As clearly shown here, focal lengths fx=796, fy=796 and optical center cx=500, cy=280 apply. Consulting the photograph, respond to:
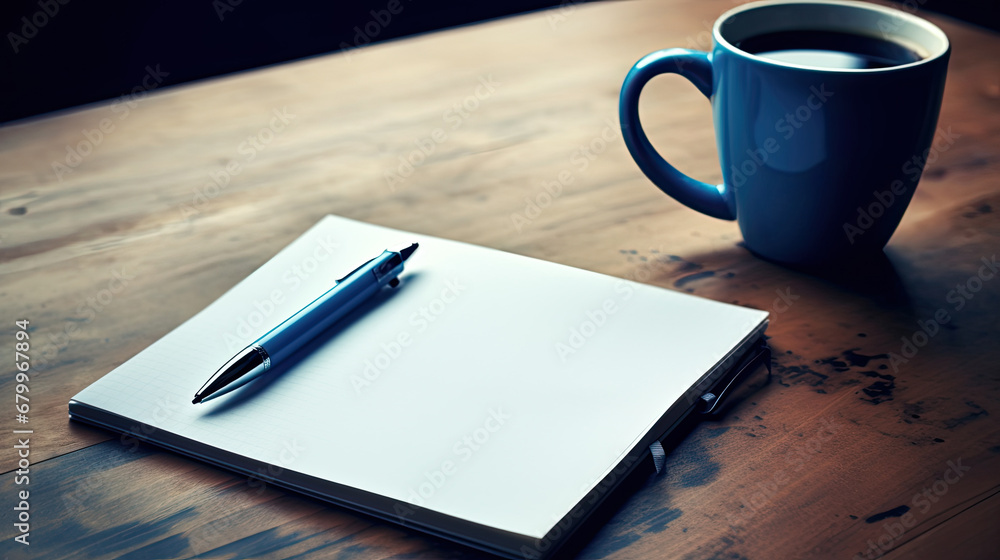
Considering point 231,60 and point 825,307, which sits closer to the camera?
point 825,307

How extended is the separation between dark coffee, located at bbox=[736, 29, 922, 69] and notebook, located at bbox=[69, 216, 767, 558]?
219 mm

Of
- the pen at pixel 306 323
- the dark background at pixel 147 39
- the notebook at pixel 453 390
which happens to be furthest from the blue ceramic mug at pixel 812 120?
the dark background at pixel 147 39

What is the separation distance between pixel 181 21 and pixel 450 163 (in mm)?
1459

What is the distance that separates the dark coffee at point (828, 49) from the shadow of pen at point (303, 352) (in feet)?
1.10

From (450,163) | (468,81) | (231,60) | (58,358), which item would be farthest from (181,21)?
(58,358)

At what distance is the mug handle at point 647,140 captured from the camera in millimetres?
627

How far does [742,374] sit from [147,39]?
1869 millimetres

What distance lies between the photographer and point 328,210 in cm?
75

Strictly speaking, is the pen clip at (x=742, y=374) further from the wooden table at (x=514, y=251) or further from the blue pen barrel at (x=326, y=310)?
the blue pen barrel at (x=326, y=310)

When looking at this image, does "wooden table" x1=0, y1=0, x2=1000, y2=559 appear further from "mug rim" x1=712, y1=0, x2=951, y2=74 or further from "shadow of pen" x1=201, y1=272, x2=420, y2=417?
"mug rim" x1=712, y1=0, x2=951, y2=74

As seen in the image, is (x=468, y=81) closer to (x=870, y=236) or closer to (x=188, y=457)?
(x=870, y=236)

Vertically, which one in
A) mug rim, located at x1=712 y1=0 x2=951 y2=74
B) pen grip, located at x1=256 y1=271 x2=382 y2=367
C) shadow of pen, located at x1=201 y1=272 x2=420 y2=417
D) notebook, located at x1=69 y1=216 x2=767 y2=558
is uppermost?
mug rim, located at x1=712 y1=0 x2=951 y2=74

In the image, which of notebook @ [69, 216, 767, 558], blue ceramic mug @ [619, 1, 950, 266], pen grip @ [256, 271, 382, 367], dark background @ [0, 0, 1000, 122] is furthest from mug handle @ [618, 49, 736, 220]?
dark background @ [0, 0, 1000, 122]

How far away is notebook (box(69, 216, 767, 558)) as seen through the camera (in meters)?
0.42
